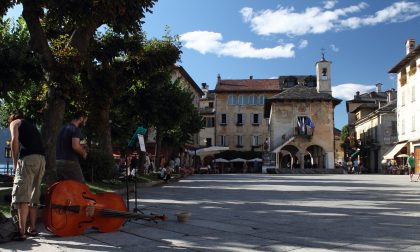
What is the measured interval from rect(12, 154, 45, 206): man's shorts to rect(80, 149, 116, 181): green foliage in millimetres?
9481

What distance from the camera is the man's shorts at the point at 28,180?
661 cm

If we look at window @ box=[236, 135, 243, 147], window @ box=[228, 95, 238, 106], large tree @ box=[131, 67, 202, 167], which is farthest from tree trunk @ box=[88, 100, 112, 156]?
window @ box=[228, 95, 238, 106]

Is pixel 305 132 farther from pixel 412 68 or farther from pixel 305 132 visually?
pixel 412 68

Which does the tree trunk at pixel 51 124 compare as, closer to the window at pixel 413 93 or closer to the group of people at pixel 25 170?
the group of people at pixel 25 170

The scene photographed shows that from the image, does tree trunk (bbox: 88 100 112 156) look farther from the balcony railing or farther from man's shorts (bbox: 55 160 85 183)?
the balcony railing

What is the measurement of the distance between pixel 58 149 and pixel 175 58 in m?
11.2

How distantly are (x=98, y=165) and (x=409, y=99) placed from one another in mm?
39953

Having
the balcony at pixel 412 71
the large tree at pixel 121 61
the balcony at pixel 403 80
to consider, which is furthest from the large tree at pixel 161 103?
the balcony at pixel 403 80

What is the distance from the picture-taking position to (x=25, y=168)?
6.74 metres

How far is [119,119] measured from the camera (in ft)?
96.0

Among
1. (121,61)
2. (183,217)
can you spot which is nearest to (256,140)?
(121,61)

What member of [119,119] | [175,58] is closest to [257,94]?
[119,119]

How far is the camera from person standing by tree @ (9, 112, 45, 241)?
659 cm

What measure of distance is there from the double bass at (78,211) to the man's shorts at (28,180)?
0.95ft
